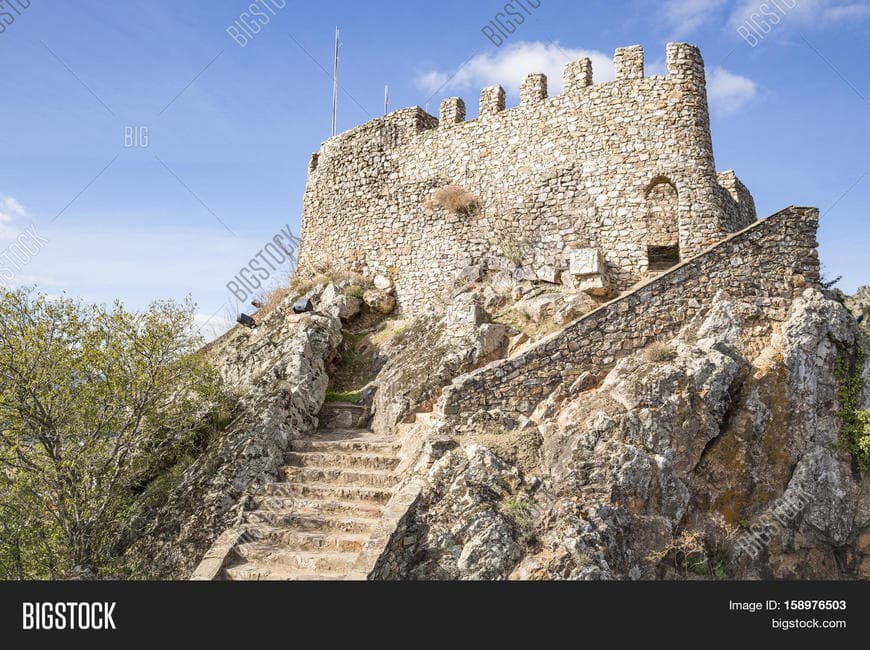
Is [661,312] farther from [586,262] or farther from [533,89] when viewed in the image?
[533,89]

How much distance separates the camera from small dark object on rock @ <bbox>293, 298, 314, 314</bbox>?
53.0 ft

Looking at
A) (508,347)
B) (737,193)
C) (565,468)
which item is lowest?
(565,468)

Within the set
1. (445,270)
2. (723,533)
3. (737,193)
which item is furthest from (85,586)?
(737,193)

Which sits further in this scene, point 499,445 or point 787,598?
point 499,445

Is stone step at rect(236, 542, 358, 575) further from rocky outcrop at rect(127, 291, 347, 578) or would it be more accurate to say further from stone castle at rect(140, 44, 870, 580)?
rocky outcrop at rect(127, 291, 347, 578)

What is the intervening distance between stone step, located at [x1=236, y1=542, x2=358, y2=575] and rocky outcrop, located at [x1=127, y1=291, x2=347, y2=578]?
1.13m

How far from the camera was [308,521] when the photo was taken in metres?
9.98

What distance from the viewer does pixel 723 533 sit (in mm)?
10562

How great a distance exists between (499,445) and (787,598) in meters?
4.44

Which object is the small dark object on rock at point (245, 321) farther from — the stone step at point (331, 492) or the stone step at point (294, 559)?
the stone step at point (294, 559)

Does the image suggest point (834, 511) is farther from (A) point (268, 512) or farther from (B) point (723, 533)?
(A) point (268, 512)

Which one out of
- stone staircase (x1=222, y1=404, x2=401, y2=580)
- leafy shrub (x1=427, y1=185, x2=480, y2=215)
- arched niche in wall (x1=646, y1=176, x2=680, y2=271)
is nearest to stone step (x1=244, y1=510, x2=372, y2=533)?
stone staircase (x1=222, y1=404, x2=401, y2=580)

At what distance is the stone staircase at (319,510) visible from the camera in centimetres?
912

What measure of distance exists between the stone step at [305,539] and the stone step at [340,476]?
122 cm
